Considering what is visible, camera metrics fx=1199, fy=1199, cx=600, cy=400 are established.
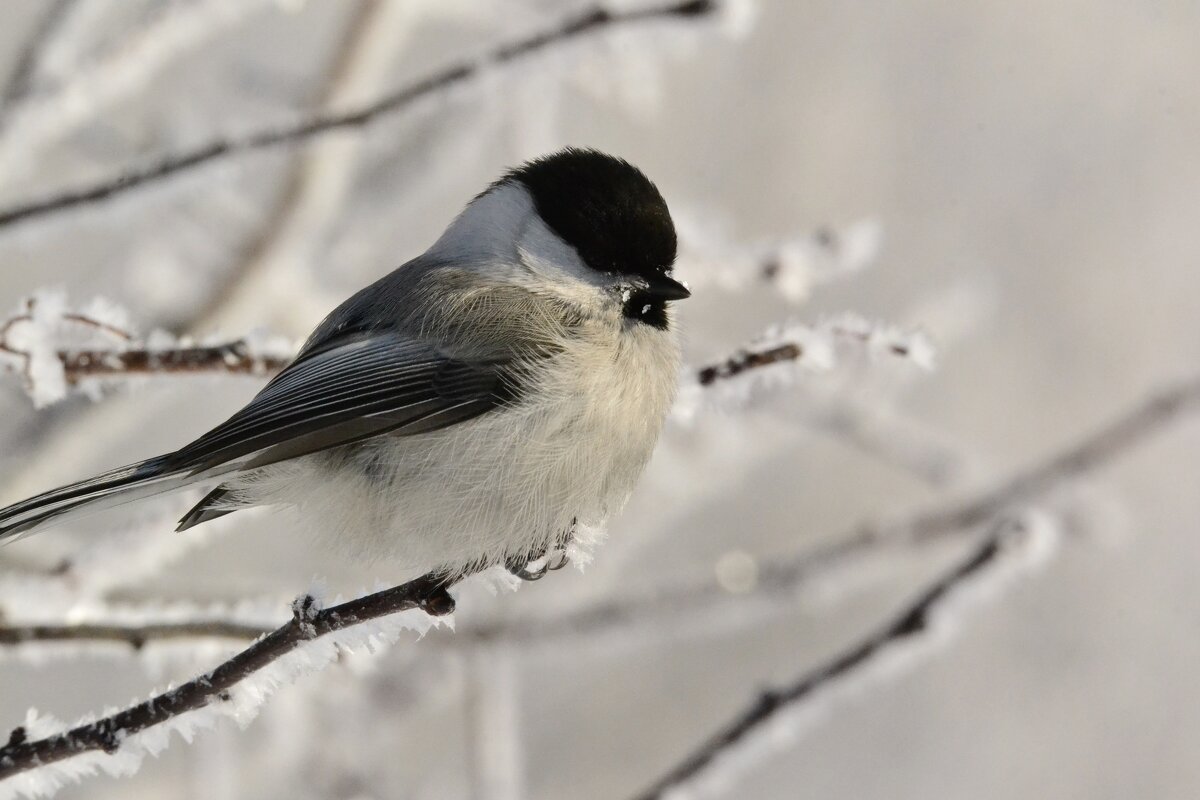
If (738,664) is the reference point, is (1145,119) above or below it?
above

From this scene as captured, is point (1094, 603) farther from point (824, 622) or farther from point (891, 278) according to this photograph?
point (891, 278)

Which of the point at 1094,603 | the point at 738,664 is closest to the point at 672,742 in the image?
the point at 738,664

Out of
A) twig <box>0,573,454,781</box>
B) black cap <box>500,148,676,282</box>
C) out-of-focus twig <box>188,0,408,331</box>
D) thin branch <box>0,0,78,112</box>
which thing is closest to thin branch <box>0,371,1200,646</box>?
black cap <box>500,148,676,282</box>

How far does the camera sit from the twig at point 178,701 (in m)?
1.04

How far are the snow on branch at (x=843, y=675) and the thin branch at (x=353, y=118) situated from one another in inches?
30.6

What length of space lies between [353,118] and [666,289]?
524 mm

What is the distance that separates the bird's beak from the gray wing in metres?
0.27

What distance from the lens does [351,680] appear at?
8.27 feet

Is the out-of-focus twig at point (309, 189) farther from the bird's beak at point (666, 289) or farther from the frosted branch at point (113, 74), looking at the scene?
the bird's beak at point (666, 289)

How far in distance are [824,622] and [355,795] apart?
299 centimetres

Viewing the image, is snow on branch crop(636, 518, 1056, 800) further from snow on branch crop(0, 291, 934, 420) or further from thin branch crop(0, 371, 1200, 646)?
thin branch crop(0, 371, 1200, 646)

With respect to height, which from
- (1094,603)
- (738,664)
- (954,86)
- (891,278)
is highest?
(954,86)

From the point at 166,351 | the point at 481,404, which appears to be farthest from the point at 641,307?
the point at 166,351

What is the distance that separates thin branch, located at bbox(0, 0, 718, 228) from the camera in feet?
4.82
